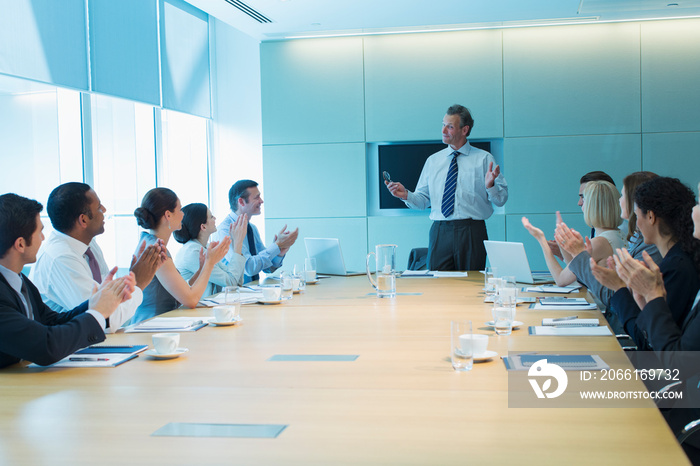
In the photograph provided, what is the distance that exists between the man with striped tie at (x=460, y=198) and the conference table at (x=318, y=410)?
2594 millimetres

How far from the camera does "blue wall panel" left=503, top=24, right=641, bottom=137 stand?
251 inches

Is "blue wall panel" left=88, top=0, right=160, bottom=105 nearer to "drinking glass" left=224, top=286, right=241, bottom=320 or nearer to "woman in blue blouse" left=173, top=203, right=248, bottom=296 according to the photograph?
"woman in blue blouse" left=173, top=203, right=248, bottom=296

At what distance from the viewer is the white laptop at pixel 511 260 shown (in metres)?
3.79

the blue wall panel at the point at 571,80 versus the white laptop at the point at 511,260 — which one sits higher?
the blue wall panel at the point at 571,80

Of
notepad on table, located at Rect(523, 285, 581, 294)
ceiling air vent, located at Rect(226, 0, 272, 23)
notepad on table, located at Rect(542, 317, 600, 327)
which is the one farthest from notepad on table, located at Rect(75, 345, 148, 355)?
ceiling air vent, located at Rect(226, 0, 272, 23)

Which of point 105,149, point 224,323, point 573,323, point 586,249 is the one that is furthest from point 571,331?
point 105,149

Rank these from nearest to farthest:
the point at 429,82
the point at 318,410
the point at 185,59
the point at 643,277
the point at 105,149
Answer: the point at 318,410 < the point at 643,277 < the point at 105,149 < the point at 429,82 < the point at 185,59

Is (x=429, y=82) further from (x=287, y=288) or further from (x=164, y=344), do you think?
(x=164, y=344)

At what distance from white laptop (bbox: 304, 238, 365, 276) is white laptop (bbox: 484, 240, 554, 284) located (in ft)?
3.39

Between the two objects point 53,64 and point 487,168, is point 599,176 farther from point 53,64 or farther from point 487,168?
point 53,64

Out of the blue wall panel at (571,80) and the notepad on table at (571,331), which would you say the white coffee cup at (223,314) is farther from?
the blue wall panel at (571,80)

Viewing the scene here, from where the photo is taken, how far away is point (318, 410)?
1.60 metres

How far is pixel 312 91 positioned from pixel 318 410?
18.2 ft

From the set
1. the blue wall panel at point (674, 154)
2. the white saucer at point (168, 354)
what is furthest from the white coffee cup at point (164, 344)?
the blue wall panel at point (674, 154)
